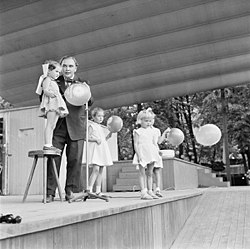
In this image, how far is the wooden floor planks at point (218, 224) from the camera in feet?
14.3

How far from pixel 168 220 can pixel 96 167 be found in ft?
4.00

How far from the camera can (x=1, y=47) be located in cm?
743

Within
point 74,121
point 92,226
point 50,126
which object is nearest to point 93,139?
point 74,121

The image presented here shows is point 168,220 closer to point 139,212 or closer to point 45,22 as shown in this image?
point 139,212

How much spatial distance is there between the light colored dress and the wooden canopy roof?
2953 millimetres

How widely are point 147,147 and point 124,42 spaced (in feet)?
12.8

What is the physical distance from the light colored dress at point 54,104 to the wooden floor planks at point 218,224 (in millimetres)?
1872

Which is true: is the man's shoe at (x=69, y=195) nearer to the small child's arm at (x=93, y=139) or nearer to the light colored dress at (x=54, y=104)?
the light colored dress at (x=54, y=104)

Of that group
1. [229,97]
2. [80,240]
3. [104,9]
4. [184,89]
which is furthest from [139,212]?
[229,97]

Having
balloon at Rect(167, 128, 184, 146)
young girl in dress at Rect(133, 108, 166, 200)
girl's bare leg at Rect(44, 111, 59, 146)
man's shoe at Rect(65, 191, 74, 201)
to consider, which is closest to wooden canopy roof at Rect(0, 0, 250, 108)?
balloon at Rect(167, 128, 184, 146)

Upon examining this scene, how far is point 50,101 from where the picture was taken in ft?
12.2

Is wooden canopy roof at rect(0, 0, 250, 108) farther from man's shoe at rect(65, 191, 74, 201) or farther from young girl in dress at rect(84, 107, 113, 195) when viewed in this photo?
man's shoe at rect(65, 191, 74, 201)

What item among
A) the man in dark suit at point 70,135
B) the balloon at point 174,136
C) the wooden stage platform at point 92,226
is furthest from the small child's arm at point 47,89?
the balloon at point 174,136

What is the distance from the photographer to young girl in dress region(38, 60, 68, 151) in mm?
3643
